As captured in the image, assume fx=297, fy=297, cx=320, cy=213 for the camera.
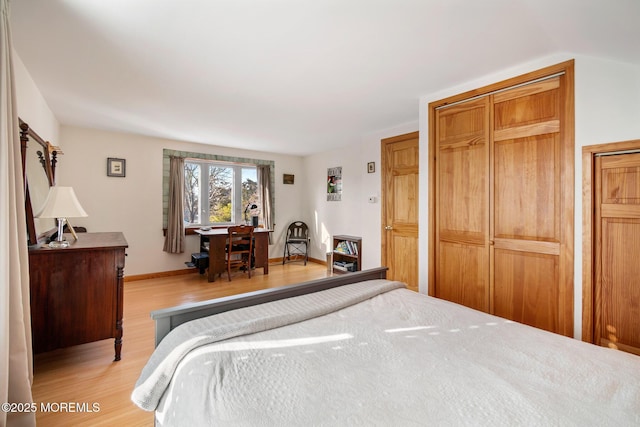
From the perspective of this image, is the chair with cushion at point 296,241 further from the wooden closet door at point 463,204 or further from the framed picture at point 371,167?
the wooden closet door at point 463,204

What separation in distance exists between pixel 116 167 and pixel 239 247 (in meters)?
2.24

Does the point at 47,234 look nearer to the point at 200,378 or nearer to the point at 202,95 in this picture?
the point at 202,95

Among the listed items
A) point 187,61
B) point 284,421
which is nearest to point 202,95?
point 187,61

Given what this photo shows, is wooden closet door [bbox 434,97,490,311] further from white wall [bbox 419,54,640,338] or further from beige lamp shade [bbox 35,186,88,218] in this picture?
beige lamp shade [bbox 35,186,88,218]

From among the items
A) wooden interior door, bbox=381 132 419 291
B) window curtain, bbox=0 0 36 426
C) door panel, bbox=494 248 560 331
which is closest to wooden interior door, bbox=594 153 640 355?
door panel, bbox=494 248 560 331

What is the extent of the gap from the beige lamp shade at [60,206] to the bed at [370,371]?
1.45 metres

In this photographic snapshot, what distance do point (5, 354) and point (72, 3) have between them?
A: 183 cm

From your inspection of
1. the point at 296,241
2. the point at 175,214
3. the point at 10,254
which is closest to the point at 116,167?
the point at 175,214

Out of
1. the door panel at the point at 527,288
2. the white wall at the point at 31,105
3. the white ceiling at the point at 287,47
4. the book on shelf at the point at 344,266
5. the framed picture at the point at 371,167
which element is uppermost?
the white ceiling at the point at 287,47

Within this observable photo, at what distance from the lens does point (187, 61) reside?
229 centimetres

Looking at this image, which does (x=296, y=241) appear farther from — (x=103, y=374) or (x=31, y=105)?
(x=31, y=105)

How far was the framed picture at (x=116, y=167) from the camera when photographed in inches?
177

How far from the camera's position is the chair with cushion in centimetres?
623

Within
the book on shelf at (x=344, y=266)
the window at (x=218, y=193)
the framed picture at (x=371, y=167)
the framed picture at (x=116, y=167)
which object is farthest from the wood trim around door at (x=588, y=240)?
the framed picture at (x=116, y=167)
